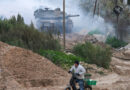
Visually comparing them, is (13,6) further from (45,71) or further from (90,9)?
(45,71)

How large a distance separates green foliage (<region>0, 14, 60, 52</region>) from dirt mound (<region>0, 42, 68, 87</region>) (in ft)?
10.3

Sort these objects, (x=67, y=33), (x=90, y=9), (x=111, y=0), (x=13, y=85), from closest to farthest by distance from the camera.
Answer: (x=13, y=85)
(x=67, y=33)
(x=111, y=0)
(x=90, y=9)

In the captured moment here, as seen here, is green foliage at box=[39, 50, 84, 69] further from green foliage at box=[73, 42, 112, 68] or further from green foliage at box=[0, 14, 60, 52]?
green foliage at box=[73, 42, 112, 68]

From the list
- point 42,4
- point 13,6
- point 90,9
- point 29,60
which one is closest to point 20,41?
point 29,60

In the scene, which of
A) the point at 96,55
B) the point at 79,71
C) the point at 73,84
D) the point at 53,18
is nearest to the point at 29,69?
the point at 73,84

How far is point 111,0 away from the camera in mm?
52000

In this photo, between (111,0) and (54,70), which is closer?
(54,70)

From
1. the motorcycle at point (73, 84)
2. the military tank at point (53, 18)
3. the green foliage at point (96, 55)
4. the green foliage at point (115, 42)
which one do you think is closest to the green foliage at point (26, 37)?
the green foliage at point (96, 55)

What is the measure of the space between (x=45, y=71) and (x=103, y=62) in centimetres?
691

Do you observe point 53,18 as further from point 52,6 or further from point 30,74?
point 30,74

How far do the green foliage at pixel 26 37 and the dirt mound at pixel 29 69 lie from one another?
3152mm

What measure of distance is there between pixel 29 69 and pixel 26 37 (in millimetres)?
6027

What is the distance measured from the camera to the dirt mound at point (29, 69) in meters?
14.4

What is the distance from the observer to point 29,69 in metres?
15.2
